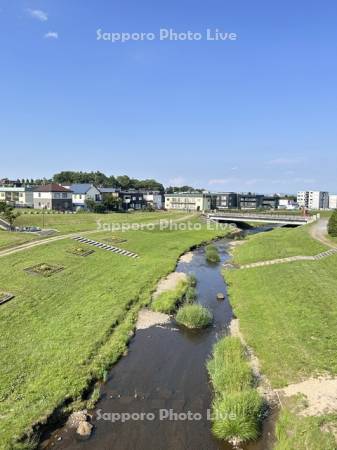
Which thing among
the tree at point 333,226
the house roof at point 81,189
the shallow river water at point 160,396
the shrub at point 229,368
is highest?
the house roof at point 81,189

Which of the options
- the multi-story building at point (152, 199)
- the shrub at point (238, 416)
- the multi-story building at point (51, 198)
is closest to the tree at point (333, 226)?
the shrub at point (238, 416)

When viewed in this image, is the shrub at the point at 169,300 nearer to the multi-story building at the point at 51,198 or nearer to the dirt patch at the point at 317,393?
the dirt patch at the point at 317,393

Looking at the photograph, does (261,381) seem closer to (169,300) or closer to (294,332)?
(294,332)

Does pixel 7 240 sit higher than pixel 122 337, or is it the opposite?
pixel 7 240

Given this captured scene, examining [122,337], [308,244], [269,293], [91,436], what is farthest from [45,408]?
[308,244]

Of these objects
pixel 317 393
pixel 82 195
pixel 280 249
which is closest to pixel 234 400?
pixel 317 393

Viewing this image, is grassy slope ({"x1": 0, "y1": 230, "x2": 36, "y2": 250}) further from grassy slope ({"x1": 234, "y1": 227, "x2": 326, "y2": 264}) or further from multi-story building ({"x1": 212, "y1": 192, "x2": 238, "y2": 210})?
multi-story building ({"x1": 212, "y1": 192, "x2": 238, "y2": 210})

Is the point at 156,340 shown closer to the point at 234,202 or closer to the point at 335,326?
the point at 335,326
